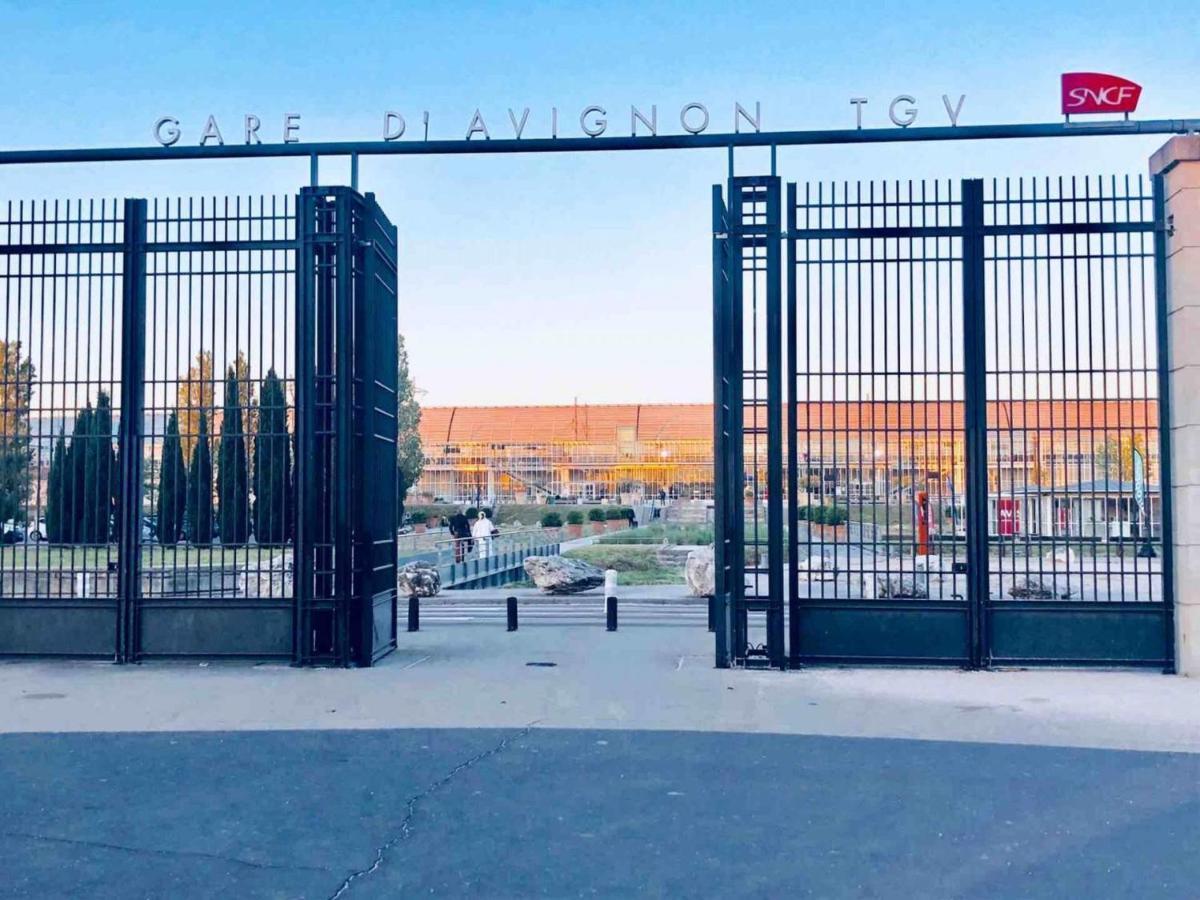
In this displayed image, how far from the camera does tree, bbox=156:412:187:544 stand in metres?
12.4

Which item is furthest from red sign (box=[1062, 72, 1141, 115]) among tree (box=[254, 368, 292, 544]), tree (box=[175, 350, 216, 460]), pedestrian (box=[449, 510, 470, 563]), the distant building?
pedestrian (box=[449, 510, 470, 563])

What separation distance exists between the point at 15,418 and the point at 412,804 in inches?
328

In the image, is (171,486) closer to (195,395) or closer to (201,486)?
(201,486)

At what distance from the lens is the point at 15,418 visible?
12.8 metres

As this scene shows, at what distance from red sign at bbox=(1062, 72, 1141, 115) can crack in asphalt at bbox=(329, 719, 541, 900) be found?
8142mm

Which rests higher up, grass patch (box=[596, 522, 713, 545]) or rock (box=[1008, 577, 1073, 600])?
rock (box=[1008, 577, 1073, 600])

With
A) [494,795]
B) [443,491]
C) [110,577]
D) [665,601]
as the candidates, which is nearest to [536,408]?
[443,491]

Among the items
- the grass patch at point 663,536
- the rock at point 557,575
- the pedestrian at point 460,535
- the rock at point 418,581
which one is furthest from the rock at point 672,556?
the rock at point 418,581

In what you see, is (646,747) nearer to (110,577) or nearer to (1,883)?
(1,883)

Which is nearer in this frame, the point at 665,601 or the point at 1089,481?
the point at 1089,481

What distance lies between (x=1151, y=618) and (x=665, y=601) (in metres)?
11.5

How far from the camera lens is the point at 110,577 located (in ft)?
42.2

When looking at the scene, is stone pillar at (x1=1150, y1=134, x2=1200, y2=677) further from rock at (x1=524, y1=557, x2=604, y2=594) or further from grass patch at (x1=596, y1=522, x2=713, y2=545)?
grass patch at (x1=596, y1=522, x2=713, y2=545)

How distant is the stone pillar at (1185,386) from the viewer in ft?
37.2
